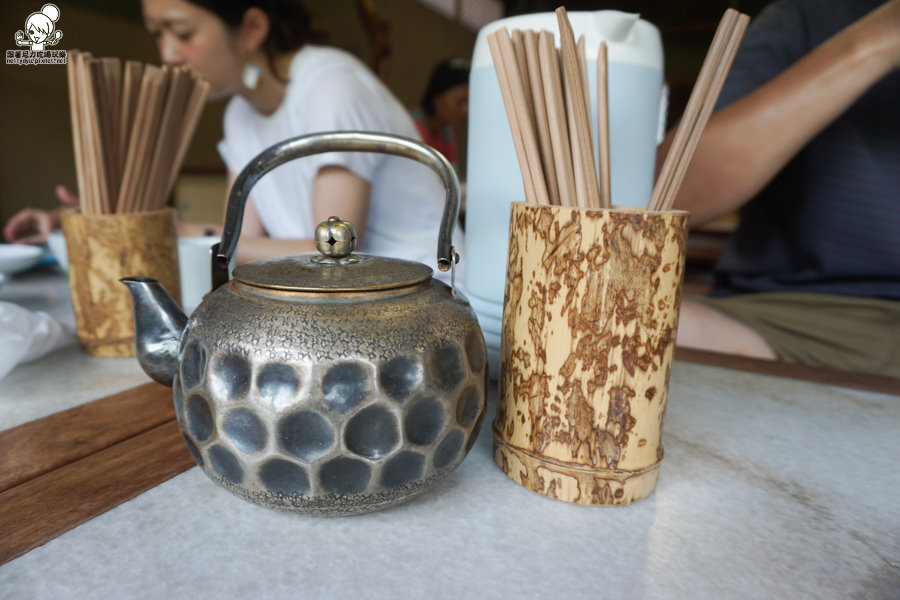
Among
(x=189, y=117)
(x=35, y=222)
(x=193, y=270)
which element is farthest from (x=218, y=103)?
(x=189, y=117)

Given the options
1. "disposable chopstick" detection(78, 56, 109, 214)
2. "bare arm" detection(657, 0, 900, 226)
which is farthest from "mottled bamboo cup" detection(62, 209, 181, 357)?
"bare arm" detection(657, 0, 900, 226)

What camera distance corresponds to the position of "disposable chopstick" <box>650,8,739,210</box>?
0.37m

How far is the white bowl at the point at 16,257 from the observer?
38.5 inches

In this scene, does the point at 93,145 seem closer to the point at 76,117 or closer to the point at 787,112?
the point at 76,117

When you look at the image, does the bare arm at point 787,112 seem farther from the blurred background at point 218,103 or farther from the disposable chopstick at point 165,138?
the blurred background at point 218,103

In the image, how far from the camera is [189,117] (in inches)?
28.0

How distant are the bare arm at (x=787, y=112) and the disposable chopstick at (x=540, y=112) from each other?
60 centimetres

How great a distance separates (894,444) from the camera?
53 centimetres

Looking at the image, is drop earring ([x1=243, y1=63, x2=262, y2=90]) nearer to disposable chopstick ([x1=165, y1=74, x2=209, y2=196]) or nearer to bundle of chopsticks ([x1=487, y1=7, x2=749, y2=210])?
disposable chopstick ([x1=165, y1=74, x2=209, y2=196])

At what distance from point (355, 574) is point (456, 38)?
6.13 metres

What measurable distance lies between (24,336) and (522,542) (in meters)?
0.60

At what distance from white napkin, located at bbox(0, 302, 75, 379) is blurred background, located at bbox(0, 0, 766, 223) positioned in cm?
23

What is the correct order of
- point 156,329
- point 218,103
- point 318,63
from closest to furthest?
point 156,329, point 318,63, point 218,103

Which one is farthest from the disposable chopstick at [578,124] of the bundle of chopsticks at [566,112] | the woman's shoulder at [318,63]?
the woman's shoulder at [318,63]
